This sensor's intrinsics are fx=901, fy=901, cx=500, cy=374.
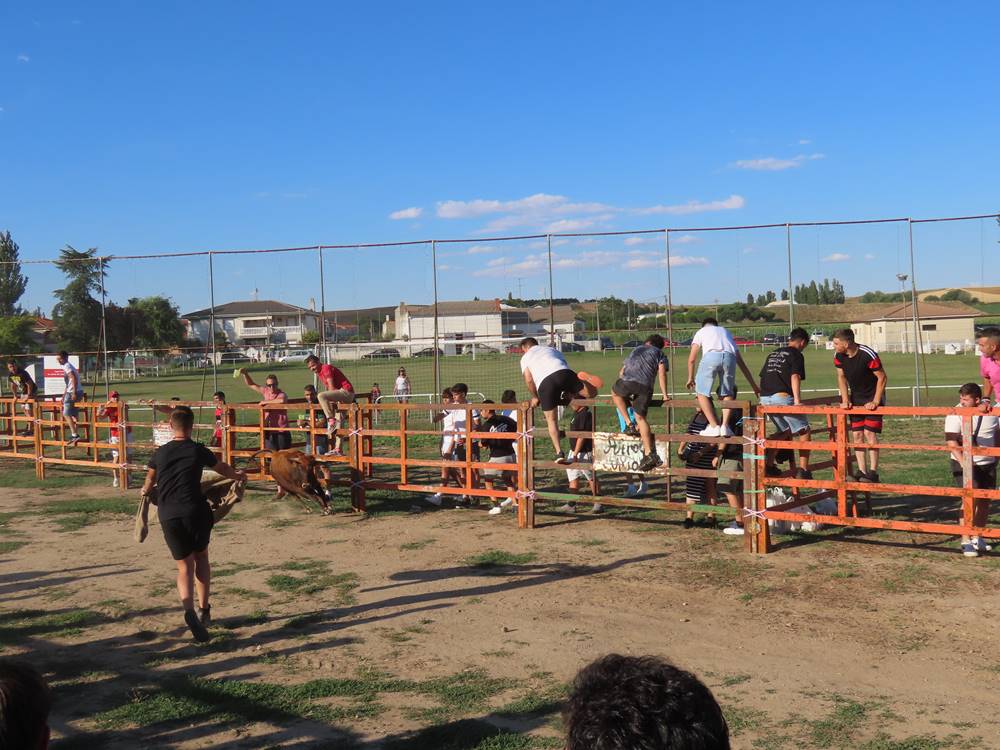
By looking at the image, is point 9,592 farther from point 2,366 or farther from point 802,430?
point 2,366

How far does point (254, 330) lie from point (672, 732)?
81.8 feet

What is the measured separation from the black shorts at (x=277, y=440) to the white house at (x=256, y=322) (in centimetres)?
597

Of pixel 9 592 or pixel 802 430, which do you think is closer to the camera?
pixel 9 592

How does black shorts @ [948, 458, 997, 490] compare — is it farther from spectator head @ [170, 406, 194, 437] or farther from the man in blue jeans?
spectator head @ [170, 406, 194, 437]

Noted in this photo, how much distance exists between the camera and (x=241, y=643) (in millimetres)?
7039

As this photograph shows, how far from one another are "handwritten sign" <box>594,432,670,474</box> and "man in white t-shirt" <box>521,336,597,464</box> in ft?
1.61

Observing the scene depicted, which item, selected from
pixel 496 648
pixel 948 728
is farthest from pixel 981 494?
pixel 496 648

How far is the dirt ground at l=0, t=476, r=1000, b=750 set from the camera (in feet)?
17.4

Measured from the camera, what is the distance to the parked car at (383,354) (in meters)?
22.4

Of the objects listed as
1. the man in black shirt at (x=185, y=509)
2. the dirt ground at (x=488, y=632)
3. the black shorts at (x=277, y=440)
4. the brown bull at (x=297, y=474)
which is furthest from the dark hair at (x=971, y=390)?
the black shorts at (x=277, y=440)

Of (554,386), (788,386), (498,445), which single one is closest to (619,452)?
(554,386)

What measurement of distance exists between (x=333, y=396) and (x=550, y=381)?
475cm

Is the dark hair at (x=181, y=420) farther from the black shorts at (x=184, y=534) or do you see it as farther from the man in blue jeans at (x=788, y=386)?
the man in blue jeans at (x=788, y=386)

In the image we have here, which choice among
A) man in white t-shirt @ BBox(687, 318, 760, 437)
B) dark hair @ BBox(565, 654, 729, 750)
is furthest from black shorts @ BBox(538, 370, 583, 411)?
dark hair @ BBox(565, 654, 729, 750)
